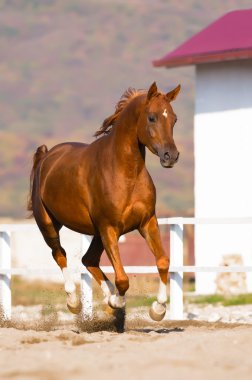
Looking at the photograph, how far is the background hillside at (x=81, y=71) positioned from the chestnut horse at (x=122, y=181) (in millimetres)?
82534

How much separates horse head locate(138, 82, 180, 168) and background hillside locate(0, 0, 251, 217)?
83.5 m

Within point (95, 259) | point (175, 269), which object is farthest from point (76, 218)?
point (175, 269)

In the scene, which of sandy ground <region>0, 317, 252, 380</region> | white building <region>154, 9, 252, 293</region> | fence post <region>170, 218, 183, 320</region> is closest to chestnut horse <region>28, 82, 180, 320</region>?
sandy ground <region>0, 317, 252, 380</region>

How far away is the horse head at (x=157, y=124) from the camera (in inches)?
393

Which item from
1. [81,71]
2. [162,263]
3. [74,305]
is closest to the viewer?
[162,263]

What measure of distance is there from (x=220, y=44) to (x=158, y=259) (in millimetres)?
13555

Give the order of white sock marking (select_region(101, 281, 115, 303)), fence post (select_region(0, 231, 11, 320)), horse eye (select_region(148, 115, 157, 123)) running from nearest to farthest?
horse eye (select_region(148, 115, 157, 123)), white sock marking (select_region(101, 281, 115, 303)), fence post (select_region(0, 231, 11, 320))

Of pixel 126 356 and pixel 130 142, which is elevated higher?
pixel 130 142

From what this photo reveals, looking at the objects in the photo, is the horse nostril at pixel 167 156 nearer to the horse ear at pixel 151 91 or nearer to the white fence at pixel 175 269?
the horse ear at pixel 151 91

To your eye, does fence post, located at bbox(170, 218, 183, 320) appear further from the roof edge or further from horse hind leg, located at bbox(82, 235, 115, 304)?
the roof edge

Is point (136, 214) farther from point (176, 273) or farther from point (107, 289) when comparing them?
point (176, 273)

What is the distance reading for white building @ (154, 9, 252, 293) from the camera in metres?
22.6

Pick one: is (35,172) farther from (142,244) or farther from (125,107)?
(142,244)

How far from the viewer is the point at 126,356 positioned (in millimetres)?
8219
